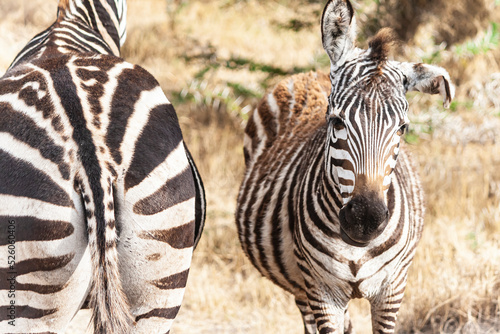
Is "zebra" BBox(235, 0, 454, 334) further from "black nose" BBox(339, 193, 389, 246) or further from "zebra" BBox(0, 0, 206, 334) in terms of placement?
"zebra" BBox(0, 0, 206, 334)

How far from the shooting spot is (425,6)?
27.0 feet

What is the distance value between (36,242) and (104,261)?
277 millimetres

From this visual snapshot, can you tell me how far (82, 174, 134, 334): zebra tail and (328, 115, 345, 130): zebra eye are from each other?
3.92 feet

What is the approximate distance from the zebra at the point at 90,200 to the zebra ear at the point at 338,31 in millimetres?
1031

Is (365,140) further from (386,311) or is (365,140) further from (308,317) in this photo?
(308,317)

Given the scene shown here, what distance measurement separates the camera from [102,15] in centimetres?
437

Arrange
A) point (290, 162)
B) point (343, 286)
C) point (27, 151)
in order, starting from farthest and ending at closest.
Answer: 1. point (290, 162)
2. point (343, 286)
3. point (27, 151)

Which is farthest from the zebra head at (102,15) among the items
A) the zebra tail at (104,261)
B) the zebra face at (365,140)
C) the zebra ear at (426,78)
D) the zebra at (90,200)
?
the zebra ear at (426,78)

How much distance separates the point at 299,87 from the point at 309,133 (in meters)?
0.78

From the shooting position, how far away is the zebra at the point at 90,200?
7.43 feet

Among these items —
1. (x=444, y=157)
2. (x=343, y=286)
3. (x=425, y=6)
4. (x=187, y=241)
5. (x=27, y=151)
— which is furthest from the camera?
(x=425, y=6)

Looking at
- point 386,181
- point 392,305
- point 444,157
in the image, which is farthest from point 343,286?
point 444,157

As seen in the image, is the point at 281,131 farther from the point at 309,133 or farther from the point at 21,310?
the point at 21,310

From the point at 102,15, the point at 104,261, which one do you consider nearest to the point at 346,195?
the point at 104,261
